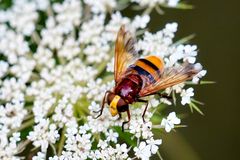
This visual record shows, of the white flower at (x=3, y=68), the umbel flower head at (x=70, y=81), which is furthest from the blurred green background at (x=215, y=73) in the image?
the white flower at (x=3, y=68)

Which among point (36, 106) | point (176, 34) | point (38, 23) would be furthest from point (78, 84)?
point (176, 34)

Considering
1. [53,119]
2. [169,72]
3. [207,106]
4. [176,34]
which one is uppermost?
[176,34]

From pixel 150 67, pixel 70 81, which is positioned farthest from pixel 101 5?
pixel 150 67

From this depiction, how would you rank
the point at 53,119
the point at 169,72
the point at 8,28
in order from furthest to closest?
1. the point at 8,28
2. the point at 53,119
3. the point at 169,72

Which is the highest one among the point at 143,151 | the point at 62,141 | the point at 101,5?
the point at 101,5

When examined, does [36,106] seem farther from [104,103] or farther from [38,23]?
[38,23]

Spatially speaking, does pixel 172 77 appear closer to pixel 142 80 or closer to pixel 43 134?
pixel 142 80
